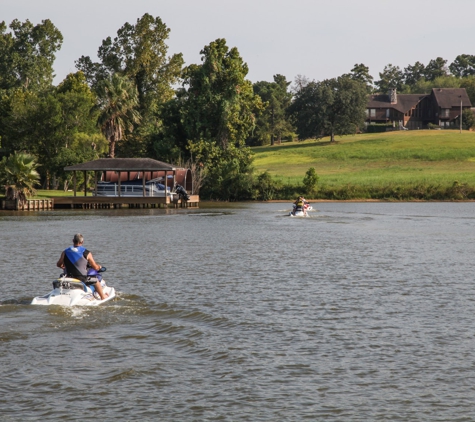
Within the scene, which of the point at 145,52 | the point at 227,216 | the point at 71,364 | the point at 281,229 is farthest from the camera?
the point at 145,52

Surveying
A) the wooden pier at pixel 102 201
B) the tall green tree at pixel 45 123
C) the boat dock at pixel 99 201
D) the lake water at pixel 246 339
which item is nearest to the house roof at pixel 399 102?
the tall green tree at pixel 45 123

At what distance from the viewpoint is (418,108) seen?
167875 millimetres

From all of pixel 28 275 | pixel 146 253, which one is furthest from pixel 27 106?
pixel 28 275

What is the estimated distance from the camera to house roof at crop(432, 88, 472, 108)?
159875 millimetres

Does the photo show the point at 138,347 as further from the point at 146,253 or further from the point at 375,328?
the point at 146,253

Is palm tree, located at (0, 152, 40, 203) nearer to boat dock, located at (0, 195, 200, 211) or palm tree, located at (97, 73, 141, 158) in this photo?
boat dock, located at (0, 195, 200, 211)

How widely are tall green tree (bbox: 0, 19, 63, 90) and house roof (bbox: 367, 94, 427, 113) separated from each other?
7653 centimetres

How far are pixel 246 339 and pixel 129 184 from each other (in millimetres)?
66766

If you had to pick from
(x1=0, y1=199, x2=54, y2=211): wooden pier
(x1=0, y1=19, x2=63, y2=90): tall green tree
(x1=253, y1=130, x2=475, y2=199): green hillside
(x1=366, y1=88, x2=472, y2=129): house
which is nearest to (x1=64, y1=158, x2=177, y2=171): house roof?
(x1=0, y1=199, x2=54, y2=211): wooden pier

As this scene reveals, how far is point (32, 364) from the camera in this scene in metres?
14.3

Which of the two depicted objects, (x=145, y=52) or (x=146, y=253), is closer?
(x=146, y=253)

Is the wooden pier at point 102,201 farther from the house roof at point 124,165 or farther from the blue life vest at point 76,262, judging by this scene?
the blue life vest at point 76,262

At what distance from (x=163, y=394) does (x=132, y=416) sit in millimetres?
1121

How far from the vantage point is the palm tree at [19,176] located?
6869 centimetres
